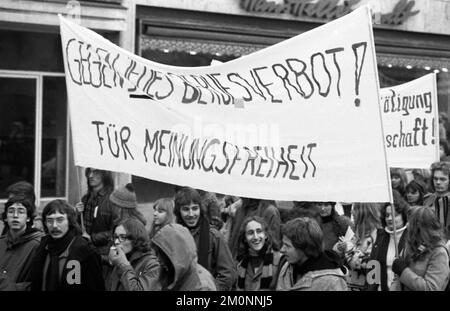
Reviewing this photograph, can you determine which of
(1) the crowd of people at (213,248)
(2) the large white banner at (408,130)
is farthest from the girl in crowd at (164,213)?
(2) the large white banner at (408,130)

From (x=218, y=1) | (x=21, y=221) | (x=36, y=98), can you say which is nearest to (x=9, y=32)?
(x=36, y=98)

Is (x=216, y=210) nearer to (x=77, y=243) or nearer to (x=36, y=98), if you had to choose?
(x=77, y=243)

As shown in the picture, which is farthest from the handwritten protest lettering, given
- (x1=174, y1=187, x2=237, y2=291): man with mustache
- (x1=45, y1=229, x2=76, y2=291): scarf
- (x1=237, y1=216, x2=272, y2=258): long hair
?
(x1=45, y1=229, x2=76, y2=291): scarf

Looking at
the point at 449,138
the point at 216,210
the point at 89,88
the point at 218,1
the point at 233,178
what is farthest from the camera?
the point at 449,138

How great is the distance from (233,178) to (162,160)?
1.78 ft

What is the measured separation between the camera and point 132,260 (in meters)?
6.27

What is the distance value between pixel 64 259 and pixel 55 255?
8 centimetres

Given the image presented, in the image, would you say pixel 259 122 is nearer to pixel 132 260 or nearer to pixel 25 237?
pixel 132 260

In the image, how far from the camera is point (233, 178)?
263 inches

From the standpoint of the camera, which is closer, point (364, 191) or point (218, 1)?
point (364, 191)

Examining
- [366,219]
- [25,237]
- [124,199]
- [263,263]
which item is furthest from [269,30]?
[25,237]

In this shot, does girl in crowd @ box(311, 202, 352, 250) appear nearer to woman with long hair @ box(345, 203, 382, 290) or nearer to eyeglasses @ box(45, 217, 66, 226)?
woman with long hair @ box(345, 203, 382, 290)

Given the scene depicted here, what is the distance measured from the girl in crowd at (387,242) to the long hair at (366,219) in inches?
8.5

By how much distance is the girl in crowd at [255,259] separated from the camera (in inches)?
273
